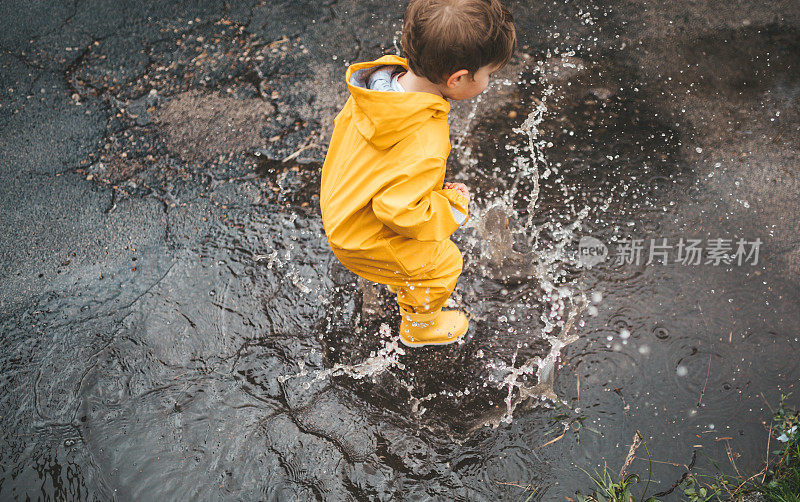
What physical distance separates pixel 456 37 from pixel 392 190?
46 centimetres

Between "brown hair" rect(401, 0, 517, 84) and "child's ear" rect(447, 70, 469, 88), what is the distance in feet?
0.03

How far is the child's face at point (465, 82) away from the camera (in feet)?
5.32

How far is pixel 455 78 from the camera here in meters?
1.62

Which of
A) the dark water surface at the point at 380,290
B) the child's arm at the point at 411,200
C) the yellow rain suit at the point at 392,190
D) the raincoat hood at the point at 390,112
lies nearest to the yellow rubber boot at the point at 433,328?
the dark water surface at the point at 380,290

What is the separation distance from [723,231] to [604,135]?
2.39ft

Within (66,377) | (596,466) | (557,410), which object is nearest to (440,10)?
(557,410)

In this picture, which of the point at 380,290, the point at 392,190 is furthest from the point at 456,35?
the point at 380,290

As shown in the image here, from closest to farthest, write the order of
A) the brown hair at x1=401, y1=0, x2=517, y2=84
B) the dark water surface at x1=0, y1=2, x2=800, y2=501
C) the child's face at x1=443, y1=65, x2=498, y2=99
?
the brown hair at x1=401, y1=0, x2=517, y2=84, the child's face at x1=443, y1=65, x2=498, y2=99, the dark water surface at x1=0, y1=2, x2=800, y2=501

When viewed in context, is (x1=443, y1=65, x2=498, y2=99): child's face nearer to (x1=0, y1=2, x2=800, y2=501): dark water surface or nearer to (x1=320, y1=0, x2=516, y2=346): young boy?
(x1=320, y1=0, x2=516, y2=346): young boy

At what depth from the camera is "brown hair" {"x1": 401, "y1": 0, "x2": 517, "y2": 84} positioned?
1.51 m

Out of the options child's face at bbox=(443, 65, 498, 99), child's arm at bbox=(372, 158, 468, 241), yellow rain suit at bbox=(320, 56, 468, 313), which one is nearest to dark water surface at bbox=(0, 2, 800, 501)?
yellow rain suit at bbox=(320, 56, 468, 313)

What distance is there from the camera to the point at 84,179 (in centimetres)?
Result: 285

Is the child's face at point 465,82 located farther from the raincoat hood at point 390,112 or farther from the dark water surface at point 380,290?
the dark water surface at point 380,290

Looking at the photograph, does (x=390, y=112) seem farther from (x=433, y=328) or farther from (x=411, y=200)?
(x=433, y=328)
